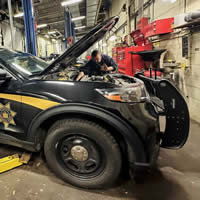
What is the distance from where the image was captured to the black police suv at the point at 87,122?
1214mm

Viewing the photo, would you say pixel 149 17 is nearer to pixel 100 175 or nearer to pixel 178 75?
pixel 178 75

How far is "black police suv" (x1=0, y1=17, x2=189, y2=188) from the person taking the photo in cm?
121

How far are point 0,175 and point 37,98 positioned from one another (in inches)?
37.5

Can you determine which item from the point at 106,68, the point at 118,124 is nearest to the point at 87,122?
the point at 118,124

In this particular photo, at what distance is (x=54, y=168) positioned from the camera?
1.48 metres

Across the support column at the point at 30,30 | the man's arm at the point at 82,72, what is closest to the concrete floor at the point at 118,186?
the man's arm at the point at 82,72

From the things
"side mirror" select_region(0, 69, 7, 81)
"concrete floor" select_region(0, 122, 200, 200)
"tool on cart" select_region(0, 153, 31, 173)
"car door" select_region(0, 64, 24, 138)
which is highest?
"side mirror" select_region(0, 69, 7, 81)

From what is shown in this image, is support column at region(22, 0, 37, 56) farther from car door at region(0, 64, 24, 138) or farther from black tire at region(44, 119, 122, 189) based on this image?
black tire at region(44, 119, 122, 189)

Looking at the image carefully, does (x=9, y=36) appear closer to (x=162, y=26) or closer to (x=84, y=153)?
(x=162, y=26)

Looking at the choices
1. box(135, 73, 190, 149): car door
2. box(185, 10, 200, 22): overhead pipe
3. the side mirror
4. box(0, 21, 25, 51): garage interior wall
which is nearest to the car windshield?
the side mirror

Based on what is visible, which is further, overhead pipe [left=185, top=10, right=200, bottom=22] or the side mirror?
overhead pipe [left=185, top=10, right=200, bottom=22]

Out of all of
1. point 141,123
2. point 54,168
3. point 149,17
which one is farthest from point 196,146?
point 149,17

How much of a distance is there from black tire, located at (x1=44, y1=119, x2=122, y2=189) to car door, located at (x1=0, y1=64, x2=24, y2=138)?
0.35 meters

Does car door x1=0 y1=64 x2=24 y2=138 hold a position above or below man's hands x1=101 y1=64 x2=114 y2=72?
below
